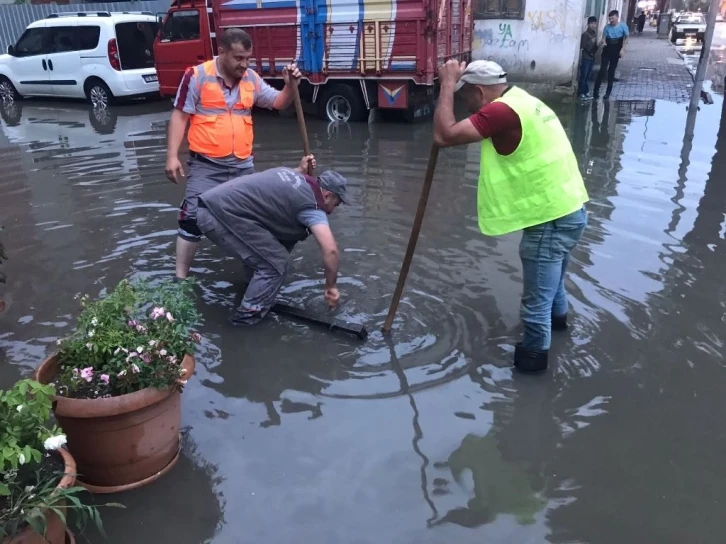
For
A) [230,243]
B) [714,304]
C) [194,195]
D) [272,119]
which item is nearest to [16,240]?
[194,195]

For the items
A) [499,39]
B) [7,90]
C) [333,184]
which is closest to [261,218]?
[333,184]

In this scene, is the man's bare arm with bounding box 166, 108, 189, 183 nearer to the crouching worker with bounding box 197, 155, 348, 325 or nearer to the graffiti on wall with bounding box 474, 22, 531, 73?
the crouching worker with bounding box 197, 155, 348, 325

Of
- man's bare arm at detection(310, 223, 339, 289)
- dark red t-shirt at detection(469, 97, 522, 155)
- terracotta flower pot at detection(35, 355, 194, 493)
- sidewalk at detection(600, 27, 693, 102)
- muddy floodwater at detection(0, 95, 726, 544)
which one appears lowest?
sidewalk at detection(600, 27, 693, 102)

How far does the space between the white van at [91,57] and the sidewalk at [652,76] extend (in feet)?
34.5

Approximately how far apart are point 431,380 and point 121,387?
181 cm

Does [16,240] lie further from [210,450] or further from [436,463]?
[436,463]

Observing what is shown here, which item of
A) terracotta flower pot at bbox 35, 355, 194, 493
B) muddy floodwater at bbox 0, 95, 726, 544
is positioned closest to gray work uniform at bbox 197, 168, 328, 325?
muddy floodwater at bbox 0, 95, 726, 544

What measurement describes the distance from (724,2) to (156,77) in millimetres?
44331

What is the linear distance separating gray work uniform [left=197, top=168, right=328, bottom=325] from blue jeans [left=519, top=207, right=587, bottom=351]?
4.33ft

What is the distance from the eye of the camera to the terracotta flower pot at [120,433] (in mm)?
2721

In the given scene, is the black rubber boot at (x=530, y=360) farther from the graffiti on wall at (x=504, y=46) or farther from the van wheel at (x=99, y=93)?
the van wheel at (x=99, y=93)

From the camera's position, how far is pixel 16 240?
20.3 ft

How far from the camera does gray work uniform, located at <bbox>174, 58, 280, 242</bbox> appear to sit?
478 centimetres

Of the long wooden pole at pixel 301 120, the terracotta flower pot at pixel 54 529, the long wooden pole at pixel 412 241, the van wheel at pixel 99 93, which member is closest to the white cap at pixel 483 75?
the long wooden pole at pixel 412 241
